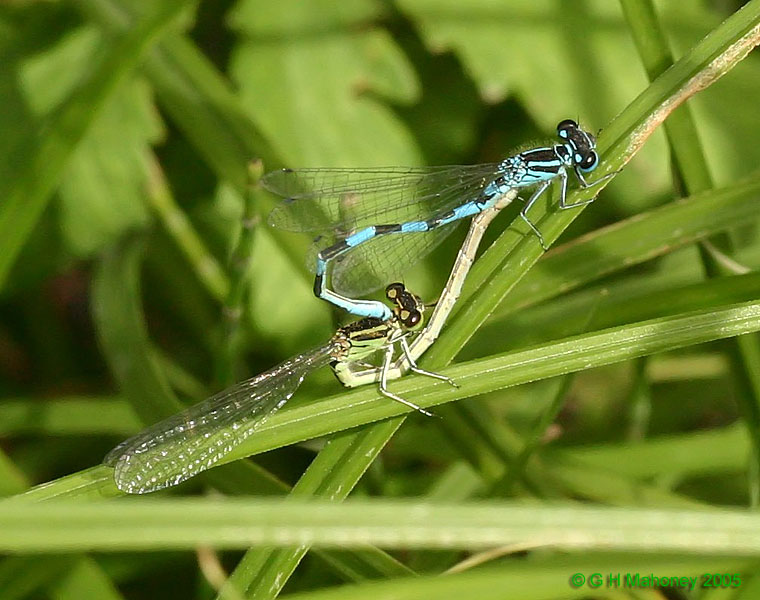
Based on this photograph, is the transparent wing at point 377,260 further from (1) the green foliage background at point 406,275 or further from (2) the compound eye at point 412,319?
(2) the compound eye at point 412,319

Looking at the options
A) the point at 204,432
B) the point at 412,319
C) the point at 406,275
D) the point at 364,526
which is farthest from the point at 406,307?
the point at 364,526

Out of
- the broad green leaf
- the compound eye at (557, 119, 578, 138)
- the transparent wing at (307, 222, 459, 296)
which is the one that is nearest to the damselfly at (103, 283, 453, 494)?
the transparent wing at (307, 222, 459, 296)

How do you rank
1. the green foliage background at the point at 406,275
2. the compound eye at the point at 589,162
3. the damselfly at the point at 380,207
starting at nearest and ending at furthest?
the green foliage background at the point at 406,275 < the compound eye at the point at 589,162 < the damselfly at the point at 380,207

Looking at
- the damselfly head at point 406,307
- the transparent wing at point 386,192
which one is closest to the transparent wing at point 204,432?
the damselfly head at point 406,307

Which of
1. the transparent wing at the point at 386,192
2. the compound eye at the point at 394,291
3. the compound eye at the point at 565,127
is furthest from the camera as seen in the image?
the transparent wing at the point at 386,192

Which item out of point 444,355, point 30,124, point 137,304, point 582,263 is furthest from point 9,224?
point 582,263

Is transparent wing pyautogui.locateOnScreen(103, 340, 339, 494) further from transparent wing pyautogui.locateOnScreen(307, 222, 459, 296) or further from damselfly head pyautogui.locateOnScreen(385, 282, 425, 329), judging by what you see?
transparent wing pyautogui.locateOnScreen(307, 222, 459, 296)
